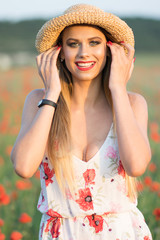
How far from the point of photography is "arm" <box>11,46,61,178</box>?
89.7 inches

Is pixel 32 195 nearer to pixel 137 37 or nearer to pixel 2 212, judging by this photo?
pixel 2 212

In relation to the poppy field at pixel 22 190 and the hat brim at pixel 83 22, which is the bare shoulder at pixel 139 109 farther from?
the poppy field at pixel 22 190

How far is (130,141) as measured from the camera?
223 centimetres

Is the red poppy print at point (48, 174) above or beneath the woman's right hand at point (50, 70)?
beneath

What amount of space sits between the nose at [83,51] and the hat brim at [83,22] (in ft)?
0.45

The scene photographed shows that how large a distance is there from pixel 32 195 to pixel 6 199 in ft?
2.13

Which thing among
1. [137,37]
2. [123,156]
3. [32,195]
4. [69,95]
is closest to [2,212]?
[32,195]

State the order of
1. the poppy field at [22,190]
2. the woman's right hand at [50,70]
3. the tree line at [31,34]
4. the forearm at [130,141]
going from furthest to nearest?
1. the tree line at [31,34]
2. the poppy field at [22,190]
3. the woman's right hand at [50,70]
4. the forearm at [130,141]

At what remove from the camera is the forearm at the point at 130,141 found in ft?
7.30

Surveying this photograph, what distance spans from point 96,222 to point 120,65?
0.91m

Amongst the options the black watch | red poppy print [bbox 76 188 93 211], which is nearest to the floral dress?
red poppy print [bbox 76 188 93 211]

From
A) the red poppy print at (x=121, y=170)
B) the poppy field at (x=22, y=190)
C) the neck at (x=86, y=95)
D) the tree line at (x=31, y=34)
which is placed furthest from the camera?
the tree line at (x=31, y=34)

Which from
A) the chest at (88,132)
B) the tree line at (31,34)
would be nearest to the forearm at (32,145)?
the chest at (88,132)

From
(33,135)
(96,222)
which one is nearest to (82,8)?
(33,135)
